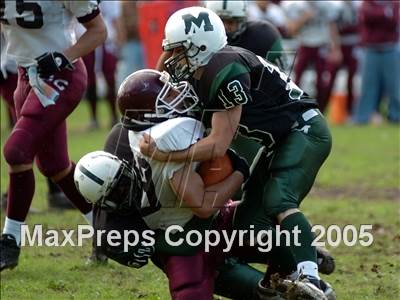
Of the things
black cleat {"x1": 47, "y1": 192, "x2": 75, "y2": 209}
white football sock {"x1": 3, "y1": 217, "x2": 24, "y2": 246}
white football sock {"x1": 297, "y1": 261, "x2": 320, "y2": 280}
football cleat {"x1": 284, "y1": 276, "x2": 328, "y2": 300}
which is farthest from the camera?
black cleat {"x1": 47, "y1": 192, "x2": 75, "y2": 209}

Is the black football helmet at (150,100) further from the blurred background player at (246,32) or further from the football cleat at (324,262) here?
the blurred background player at (246,32)

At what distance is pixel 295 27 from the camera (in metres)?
13.9

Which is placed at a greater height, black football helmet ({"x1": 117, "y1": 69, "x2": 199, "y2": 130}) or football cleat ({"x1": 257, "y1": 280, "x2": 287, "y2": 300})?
black football helmet ({"x1": 117, "y1": 69, "x2": 199, "y2": 130})

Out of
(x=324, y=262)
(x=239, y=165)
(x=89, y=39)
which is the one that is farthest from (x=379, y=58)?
(x=239, y=165)

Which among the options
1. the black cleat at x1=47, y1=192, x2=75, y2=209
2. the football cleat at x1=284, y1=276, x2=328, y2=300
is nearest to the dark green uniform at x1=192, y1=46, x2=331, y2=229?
the football cleat at x1=284, y1=276, x2=328, y2=300

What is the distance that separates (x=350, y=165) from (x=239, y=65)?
595cm

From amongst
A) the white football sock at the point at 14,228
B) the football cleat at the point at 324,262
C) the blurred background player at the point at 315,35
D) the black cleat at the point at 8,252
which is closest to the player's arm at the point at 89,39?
the white football sock at the point at 14,228

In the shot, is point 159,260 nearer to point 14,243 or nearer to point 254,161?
point 254,161

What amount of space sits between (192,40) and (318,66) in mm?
9392

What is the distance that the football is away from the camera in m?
5.01

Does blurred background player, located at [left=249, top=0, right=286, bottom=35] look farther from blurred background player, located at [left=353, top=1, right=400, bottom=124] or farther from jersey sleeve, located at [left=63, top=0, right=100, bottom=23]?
jersey sleeve, located at [left=63, top=0, right=100, bottom=23]

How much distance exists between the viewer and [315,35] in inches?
555

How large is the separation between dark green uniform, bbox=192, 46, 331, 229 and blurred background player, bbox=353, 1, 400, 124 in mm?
8928

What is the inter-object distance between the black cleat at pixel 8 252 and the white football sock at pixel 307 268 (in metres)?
1.75
